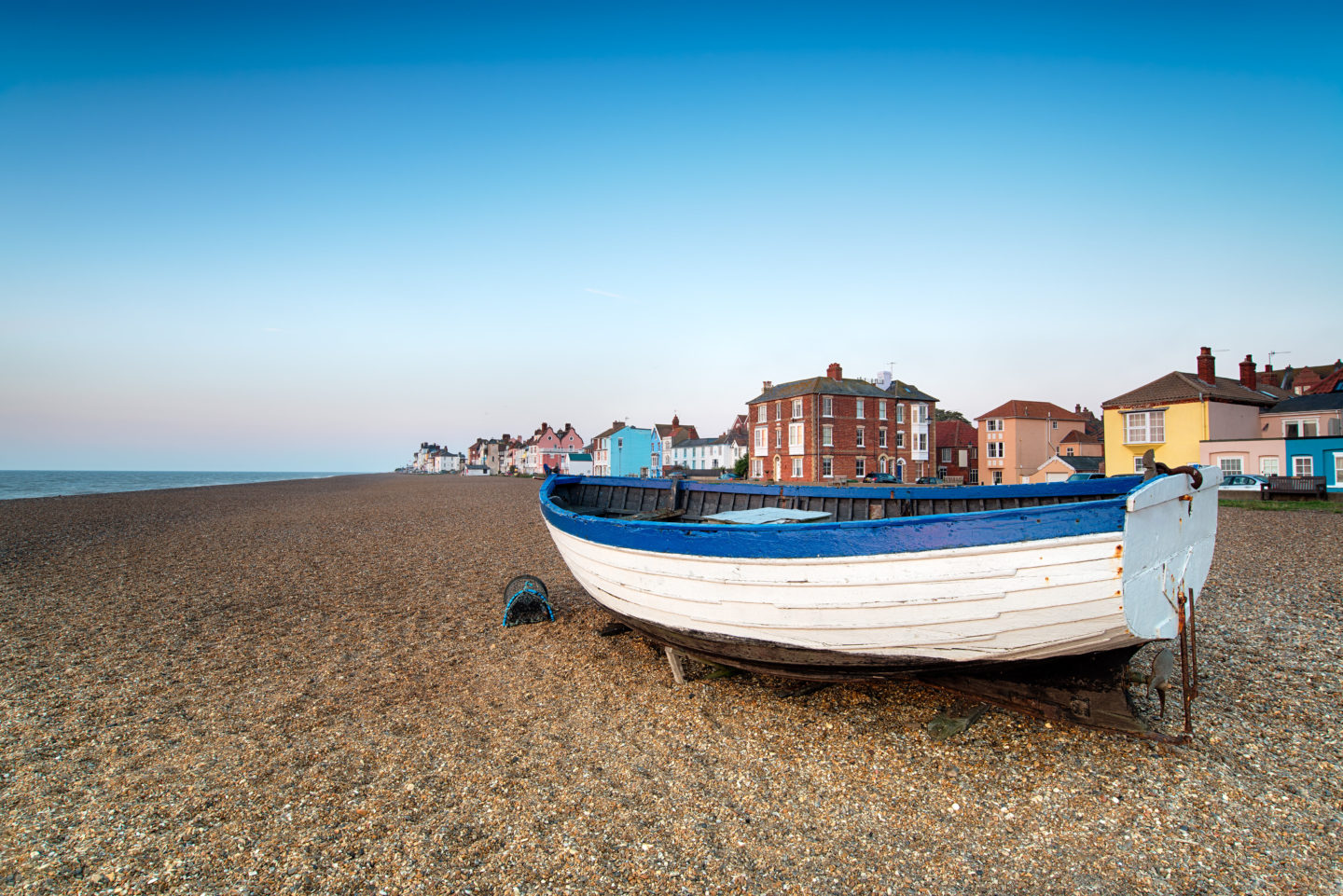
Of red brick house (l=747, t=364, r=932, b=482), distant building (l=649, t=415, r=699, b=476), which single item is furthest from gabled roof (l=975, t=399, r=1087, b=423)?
distant building (l=649, t=415, r=699, b=476)

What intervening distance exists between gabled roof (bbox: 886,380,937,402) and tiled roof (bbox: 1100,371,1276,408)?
55.6ft

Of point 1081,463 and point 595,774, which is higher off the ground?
point 1081,463

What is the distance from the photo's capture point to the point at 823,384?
47156mm

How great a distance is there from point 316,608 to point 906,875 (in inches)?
364

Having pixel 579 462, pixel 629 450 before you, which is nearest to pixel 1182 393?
pixel 629 450

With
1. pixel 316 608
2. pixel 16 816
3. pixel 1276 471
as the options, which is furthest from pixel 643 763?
pixel 1276 471

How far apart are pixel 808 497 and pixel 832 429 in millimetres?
40770

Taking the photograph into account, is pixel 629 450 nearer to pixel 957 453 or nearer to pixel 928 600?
pixel 957 453

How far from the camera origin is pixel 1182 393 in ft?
105

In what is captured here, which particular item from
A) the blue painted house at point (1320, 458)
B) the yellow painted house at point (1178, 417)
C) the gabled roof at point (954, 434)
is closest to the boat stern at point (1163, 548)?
the yellow painted house at point (1178, 417)

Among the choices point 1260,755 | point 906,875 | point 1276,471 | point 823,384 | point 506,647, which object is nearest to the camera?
point 906,875

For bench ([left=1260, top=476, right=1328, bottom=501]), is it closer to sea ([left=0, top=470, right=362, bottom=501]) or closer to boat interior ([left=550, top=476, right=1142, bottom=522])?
boat interior ([left=550, top=476, right=1142, bottom=522])

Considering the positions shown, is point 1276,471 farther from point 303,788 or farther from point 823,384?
point 303,788

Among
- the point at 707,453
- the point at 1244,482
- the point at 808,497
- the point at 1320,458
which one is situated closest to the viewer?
the point at 808,497
